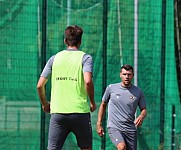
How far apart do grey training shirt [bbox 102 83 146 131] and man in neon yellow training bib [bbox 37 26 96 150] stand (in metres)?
2.08

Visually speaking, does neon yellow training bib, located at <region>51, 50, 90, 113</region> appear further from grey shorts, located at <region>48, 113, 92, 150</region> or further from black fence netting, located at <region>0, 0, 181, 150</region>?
black fence netting, located at <region>0, 0, 181, 150</region>

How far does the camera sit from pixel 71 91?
6.43 metres

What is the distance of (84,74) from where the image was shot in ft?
20.8

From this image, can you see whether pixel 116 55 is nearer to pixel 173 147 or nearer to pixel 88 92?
pixel 173 147

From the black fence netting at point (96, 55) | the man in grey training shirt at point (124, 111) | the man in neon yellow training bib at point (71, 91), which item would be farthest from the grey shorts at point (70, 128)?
the black fence netting at point (96, 55)

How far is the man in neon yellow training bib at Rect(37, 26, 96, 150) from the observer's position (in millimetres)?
6398

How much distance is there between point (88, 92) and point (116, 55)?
4439mm

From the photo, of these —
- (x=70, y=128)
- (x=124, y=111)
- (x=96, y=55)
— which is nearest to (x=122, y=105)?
(x=124, y=111)

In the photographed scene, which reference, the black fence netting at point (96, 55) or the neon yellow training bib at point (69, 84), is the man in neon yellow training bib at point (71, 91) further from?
the black fence netting at point (96, 55)

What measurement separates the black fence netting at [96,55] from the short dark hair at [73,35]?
4037 mm

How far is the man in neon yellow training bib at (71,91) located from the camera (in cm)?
640

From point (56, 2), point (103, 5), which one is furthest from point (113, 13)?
point (56, 2)

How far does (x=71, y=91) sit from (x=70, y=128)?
38 cm

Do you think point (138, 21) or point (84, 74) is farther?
point (138, 21)
